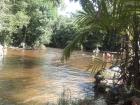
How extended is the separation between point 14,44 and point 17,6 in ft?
26.0

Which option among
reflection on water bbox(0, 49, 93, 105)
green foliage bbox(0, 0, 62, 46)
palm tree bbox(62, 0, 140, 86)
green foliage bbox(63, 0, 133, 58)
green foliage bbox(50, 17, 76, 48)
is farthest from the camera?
green foliage bbox(50, 17, 76, 48)

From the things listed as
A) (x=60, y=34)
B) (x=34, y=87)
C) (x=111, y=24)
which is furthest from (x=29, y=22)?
(x=111, y=24)

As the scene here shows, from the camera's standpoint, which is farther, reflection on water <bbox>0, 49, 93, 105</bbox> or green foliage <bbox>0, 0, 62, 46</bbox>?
green foliage <bbox>0, 0, 62, 46</bbox>

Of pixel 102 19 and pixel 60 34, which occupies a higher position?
pixel 102 19

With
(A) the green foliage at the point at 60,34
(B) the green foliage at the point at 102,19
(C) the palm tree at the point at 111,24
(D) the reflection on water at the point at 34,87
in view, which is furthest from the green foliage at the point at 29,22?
(C) the palm tree at the point at 111,24

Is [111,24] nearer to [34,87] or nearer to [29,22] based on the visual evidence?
[34,87]

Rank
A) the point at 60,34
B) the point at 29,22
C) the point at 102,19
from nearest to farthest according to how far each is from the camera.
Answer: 1. the point at 102,19
2. the point at 29,22
3. the point at 60,34

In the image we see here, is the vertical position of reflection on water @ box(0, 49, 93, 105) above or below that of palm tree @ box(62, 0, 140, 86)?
below

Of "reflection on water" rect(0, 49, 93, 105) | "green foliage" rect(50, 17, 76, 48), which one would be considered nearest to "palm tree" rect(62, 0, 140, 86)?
"reflection on water" rect(0, 49, 93, 105)

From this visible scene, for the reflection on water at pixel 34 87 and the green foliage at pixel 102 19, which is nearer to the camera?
the green foliage at pixel 102 19

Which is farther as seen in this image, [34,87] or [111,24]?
[34,87]

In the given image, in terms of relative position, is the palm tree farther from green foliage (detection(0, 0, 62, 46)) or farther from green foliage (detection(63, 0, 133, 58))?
green foliage (detection(0, 0, 62, 46))

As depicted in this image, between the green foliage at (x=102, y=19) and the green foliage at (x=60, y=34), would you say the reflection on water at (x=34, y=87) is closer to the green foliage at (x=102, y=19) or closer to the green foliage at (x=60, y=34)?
the green foliage at (x=102, y=19)

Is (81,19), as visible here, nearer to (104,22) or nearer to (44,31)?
(104,22)
